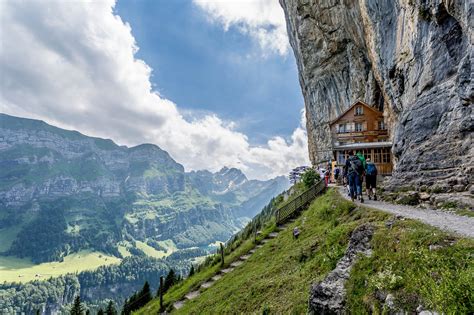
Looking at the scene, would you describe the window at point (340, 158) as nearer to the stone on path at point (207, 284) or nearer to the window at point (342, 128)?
the window at point (342, 128)

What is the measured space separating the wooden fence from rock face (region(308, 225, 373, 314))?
1677cm

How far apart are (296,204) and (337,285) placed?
1985 centimetres

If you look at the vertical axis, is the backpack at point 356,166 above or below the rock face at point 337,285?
above

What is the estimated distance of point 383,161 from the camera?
3694 cm

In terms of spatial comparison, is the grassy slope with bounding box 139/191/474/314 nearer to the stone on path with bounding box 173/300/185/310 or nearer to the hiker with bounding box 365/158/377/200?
the hiker with bounding box 365/158/377/200

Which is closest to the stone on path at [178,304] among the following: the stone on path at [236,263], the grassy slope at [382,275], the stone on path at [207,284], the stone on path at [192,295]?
the stone on path at [192,295]

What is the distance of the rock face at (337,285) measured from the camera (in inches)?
283

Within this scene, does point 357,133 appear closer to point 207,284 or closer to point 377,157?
point 377,157

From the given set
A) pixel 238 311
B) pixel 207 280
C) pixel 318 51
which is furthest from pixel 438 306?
pixel 318 51

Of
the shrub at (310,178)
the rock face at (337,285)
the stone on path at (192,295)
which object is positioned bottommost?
the stone on path at (192,295)

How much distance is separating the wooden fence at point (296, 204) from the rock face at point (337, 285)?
16.8 m

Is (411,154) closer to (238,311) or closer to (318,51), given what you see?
(238,311)

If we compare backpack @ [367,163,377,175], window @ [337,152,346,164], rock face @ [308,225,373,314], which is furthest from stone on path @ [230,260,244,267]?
window @ [337,152,346,164]

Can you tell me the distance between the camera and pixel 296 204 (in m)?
27.1
